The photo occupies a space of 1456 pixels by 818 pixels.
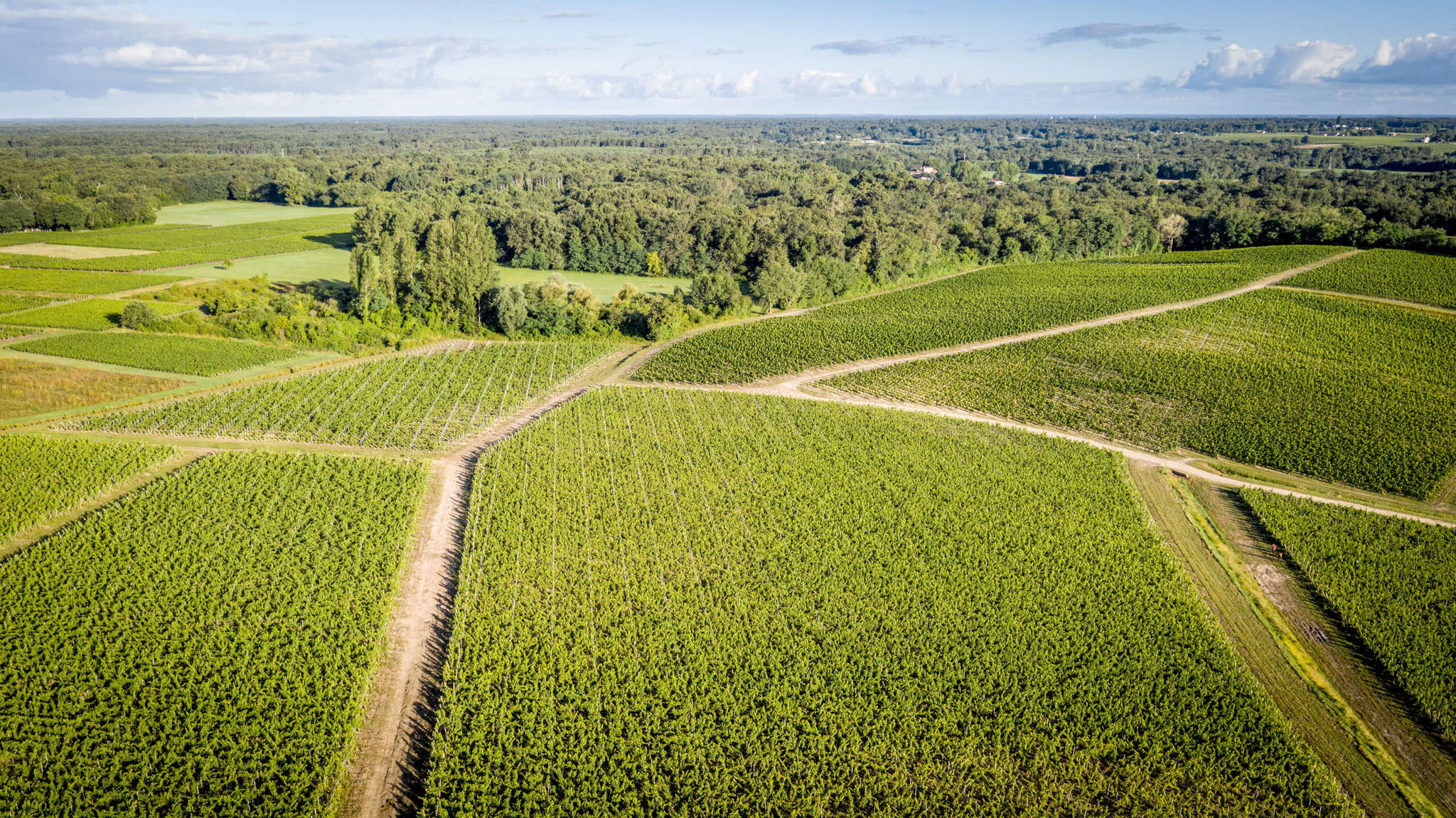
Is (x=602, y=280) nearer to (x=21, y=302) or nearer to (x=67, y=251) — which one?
(x=21, y=302)

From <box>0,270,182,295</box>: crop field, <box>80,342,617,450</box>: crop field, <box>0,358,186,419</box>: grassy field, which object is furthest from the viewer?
<box>0,270,182,295</box>: crop field

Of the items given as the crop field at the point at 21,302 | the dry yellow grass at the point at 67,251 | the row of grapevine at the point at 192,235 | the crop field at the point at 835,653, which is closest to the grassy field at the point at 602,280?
the crop field at the point at 21,302

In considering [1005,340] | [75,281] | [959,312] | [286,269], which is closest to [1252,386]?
[1005,340]

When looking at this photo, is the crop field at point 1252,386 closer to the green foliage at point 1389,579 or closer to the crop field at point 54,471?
the green foliage at point 1389,579

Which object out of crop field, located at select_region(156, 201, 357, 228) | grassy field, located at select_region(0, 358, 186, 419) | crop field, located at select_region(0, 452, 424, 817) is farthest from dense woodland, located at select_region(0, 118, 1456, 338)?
crop field, located at select_region(0, 452, 424, 817)

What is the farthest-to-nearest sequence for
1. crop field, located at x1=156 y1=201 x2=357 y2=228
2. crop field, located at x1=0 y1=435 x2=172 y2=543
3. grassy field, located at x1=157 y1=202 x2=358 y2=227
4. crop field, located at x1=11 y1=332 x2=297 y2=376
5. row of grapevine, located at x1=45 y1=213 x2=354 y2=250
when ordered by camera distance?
grassy field, located at x1=157 y1=202 x2=358 y2=227
crop field, located at x1=156 y1=201 x2=357 y2=228
row of grapevine, located at x1=45 y1=213 x2=354 y2=250
crop field, located at x1=11 y1=332 x2=297 y2=376
crop field, located at x1=0 y1=435 x2=172 y2=543

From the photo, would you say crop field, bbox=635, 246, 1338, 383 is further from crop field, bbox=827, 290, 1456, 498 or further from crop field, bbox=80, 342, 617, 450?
crop field, bbox=80, 342, 617, 450

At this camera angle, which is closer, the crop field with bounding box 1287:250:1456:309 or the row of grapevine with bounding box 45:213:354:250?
the crop field with bounding box 1287:250:1456:309

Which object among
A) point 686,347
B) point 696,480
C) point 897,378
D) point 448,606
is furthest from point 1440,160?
point 448,606
